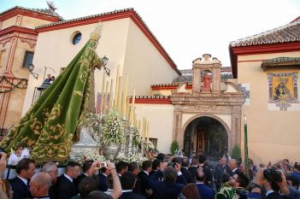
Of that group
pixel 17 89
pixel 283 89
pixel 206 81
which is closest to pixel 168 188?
pixel 206 81

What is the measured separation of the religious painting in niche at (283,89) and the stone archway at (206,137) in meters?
2.92

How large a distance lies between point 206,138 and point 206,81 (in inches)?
138

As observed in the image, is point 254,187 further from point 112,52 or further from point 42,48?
point 42,48

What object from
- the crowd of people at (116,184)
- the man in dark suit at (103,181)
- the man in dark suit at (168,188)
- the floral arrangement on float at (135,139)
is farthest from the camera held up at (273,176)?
the floral arrangement on float at (135,139)

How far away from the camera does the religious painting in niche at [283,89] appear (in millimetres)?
10547

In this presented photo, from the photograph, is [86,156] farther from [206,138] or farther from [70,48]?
[70,48]

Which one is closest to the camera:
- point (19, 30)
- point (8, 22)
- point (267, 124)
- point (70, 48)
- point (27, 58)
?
point (267, 124)

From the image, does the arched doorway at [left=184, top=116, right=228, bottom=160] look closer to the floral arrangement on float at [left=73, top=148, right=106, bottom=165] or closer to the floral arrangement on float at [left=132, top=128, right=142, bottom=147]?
the floral arrangement on float at [left=132, top=128, right=142, bottom=147]

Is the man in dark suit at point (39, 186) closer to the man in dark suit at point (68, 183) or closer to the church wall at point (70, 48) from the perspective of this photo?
the man in dark suit at point (68, 183)

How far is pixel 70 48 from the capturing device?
14.7 metres

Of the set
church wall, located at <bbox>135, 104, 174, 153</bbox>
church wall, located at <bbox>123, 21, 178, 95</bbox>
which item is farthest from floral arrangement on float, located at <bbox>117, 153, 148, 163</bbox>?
church wall, located at <bbox>123, 21, 178, 95</bbox>

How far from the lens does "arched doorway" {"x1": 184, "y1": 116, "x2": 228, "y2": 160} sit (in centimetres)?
1258

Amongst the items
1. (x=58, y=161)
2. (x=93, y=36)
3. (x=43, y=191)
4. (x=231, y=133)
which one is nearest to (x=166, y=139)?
(x=231, y=133)

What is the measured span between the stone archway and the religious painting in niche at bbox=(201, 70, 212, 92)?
66.1 inches
